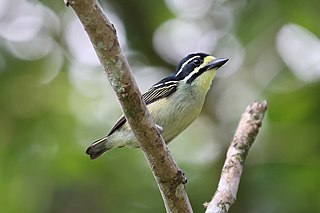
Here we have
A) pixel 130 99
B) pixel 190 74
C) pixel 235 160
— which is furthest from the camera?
pixel 190 74

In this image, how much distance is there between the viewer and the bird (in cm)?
456

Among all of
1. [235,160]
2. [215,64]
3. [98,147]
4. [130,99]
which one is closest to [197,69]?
[215,64]

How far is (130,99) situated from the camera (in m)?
3.14

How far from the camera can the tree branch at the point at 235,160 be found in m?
4.01

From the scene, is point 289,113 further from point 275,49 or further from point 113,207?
point 113,207

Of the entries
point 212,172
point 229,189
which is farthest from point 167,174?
point 212,172

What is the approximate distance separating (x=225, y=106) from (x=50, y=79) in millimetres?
1533

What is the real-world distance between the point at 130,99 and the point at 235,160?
151 centimetres

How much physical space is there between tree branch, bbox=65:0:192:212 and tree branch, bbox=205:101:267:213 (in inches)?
16.4

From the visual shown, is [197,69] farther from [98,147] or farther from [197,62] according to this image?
[98,147]

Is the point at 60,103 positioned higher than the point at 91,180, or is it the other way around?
the point at 60,103

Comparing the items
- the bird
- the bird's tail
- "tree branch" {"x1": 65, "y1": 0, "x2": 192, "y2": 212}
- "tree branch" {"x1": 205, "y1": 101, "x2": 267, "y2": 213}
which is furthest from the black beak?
"tree branch" {"x1": 65, "y1": 0, "x2": 192, "y2": 212}

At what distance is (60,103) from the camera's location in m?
6.43

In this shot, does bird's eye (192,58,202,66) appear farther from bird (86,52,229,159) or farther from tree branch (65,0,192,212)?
tree branch (65,0,192,212)
